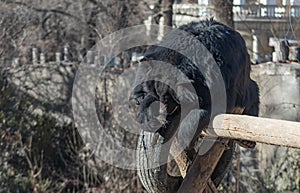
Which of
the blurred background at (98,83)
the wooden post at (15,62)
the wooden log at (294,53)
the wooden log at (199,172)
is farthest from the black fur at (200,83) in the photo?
the wooden post at (15,62)

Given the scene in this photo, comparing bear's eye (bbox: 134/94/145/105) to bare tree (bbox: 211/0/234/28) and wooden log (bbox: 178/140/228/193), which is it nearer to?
wooden log (bbox: 178/140/228/193)

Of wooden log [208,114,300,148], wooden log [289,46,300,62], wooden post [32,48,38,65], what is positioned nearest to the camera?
wooden log [208,114,300,148]

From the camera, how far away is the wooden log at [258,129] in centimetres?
164

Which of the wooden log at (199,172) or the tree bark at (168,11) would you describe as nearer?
the wooden log at (199,172)

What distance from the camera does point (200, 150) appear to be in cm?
205

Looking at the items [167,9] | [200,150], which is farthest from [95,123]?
[200,150]

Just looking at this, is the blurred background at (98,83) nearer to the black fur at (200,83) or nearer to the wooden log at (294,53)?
the wooden log at (294,53)

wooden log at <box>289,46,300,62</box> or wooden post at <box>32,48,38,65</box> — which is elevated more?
wooden log at <box>289,46,300,62</box>

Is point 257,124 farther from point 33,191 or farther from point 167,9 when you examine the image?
point 167,9

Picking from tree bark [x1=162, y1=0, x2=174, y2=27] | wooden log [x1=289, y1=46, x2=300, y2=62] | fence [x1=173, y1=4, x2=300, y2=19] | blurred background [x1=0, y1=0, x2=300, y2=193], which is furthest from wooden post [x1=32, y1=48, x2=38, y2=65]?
wooden log [x1=289, y1=46, x2=300, y2=62]

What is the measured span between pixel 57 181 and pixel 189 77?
16.5 ft

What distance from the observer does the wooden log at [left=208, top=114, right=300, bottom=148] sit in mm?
1642

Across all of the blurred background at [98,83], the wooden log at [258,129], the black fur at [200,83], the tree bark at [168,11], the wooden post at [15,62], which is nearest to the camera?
the wooden log at [258,129]

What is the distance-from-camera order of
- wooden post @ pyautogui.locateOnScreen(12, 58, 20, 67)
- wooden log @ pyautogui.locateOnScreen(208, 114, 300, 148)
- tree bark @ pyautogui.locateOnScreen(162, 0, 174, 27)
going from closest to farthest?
wooden log @ pyautogui.locateOnScreen(208, 114, 300, 148), wooden post @ pyautogui.locateOnScreen(12, 58, 20, 67), tree bark @ pyautogui.locateOnScreen(162, 0, 174, 27)
